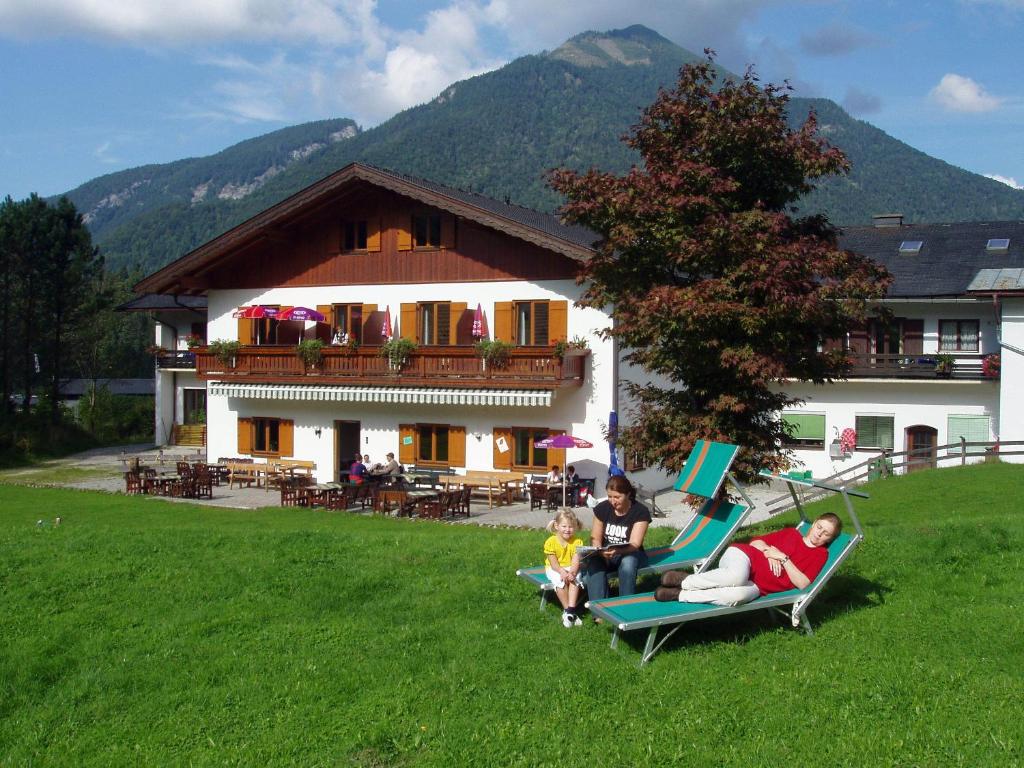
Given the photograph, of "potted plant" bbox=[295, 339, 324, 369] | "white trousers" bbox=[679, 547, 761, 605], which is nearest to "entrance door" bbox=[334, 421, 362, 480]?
"potted plant" bbox=[295, 339, 324, 369]

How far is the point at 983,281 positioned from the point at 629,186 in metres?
20.4

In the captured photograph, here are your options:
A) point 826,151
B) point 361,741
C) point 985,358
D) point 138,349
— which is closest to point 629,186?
point 826,151

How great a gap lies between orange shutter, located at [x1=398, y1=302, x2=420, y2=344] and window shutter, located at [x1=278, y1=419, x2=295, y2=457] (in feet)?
15.8

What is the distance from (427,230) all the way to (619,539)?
19715 millimetres

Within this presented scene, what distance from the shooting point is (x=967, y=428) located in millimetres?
28828

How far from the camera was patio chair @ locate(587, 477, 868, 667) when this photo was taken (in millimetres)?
7348

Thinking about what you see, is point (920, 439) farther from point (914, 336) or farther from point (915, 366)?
point (914, 336)

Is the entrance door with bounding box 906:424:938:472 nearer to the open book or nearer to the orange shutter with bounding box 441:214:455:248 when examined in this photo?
the orange shutter with bounding box 441:214:455:248

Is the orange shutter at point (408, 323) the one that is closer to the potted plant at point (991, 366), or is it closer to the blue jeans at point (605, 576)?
the potted plant at point (991, 366)

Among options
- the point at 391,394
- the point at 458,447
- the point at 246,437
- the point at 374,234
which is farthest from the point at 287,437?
the point at 374,234

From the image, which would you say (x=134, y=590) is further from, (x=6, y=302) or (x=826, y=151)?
(x=6, y=302)

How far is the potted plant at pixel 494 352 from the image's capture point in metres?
25.2

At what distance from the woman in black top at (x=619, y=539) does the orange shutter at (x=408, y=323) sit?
61.4 ft

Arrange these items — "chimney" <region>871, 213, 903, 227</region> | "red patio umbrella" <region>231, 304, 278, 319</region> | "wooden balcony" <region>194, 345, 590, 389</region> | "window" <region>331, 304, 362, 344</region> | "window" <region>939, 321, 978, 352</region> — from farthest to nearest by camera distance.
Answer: "chimney" <region>871, 213, 903, 227</region> < "window" <region>939, 321, 978, 352</region> < "red patio umbrella" <region>231, 304, 278, 319</region> < "window" <region>331, 304, 362, 344</region> < "wooden balcony" <region>194, 345, 590, 389</region>
